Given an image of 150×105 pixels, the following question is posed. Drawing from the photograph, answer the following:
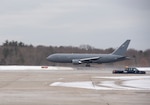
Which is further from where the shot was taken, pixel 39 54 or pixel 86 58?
pixel 39 54

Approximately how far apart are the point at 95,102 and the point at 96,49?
117110 mm

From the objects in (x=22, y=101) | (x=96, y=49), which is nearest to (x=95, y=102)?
(x=22, y=101)

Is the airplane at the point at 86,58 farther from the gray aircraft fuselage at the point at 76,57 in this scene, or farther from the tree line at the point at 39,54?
the tree line at the point at 39,54

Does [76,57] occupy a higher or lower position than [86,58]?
higher

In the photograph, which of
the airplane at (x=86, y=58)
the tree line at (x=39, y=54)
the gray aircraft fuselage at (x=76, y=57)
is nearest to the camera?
the airplane at (x=86, y=58)

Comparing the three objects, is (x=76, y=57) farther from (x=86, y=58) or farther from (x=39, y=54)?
(x=39, y=54)

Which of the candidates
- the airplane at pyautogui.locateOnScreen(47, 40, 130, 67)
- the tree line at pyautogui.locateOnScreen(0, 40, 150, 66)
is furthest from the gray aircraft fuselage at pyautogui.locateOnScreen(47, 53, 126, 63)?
the tree line at pyautogui.locateOnScreen(0, 40, 150, 66)

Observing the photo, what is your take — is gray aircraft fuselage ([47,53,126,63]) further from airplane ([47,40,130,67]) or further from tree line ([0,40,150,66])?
tree line ([0,40,150,66])

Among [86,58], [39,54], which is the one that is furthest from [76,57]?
[39,54]

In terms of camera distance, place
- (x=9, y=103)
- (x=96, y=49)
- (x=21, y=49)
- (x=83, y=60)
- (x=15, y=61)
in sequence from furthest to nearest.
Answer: (x=96, y=49) → (x=21, y=49) → (x=15, y=61) → (x=83, y=60) → (x=9, y=103)

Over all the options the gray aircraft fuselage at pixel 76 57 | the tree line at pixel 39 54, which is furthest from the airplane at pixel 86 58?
the tree line at pixel 39 54

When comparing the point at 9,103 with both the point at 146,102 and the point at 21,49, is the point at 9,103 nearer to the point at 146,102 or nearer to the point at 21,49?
the point at 146,102

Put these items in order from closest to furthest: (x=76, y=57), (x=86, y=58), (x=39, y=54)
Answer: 1. (x=76, y=57)
2. (x=86, y=58)
3. (x=39, y=54)

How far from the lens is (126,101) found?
18.2 m
